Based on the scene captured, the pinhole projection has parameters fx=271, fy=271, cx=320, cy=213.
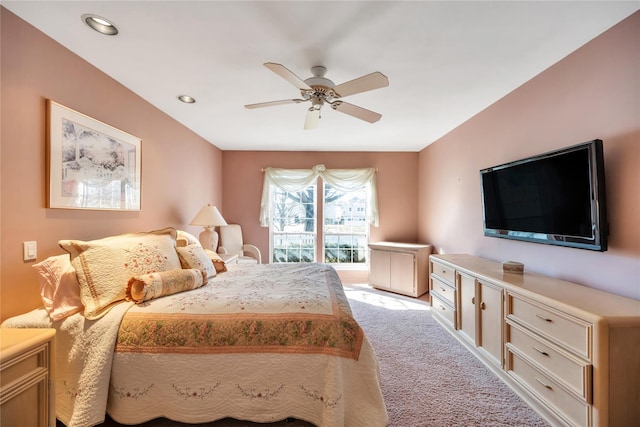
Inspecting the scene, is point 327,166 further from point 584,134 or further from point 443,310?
point 584,134

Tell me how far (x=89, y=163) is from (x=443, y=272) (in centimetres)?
345

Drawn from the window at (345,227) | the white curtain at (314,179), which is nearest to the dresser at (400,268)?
the window at (345,227)

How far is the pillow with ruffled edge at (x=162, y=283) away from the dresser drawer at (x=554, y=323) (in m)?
2.35

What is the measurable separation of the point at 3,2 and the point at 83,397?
2232mm

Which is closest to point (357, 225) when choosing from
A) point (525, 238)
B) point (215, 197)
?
point (215, 197)

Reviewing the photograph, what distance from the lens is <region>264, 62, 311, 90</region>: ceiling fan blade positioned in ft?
5.53

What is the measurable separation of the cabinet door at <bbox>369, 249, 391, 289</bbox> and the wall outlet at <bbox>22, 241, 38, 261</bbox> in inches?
157

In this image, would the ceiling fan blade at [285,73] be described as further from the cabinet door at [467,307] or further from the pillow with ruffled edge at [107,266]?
the cabinet door at [467,307]

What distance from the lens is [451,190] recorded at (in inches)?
149

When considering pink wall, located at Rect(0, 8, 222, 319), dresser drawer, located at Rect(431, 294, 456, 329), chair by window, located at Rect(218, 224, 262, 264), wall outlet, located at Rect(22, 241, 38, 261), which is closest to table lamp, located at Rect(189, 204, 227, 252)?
pink wall, located at Rect(0, 8, 222, 319)

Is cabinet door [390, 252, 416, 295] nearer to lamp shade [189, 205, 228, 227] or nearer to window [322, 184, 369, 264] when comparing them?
window [322, 184, 369, 264]

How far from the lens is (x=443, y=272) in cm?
302

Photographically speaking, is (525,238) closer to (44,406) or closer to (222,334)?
(222,334)

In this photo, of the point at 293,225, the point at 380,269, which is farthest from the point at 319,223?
the point at 380,269
